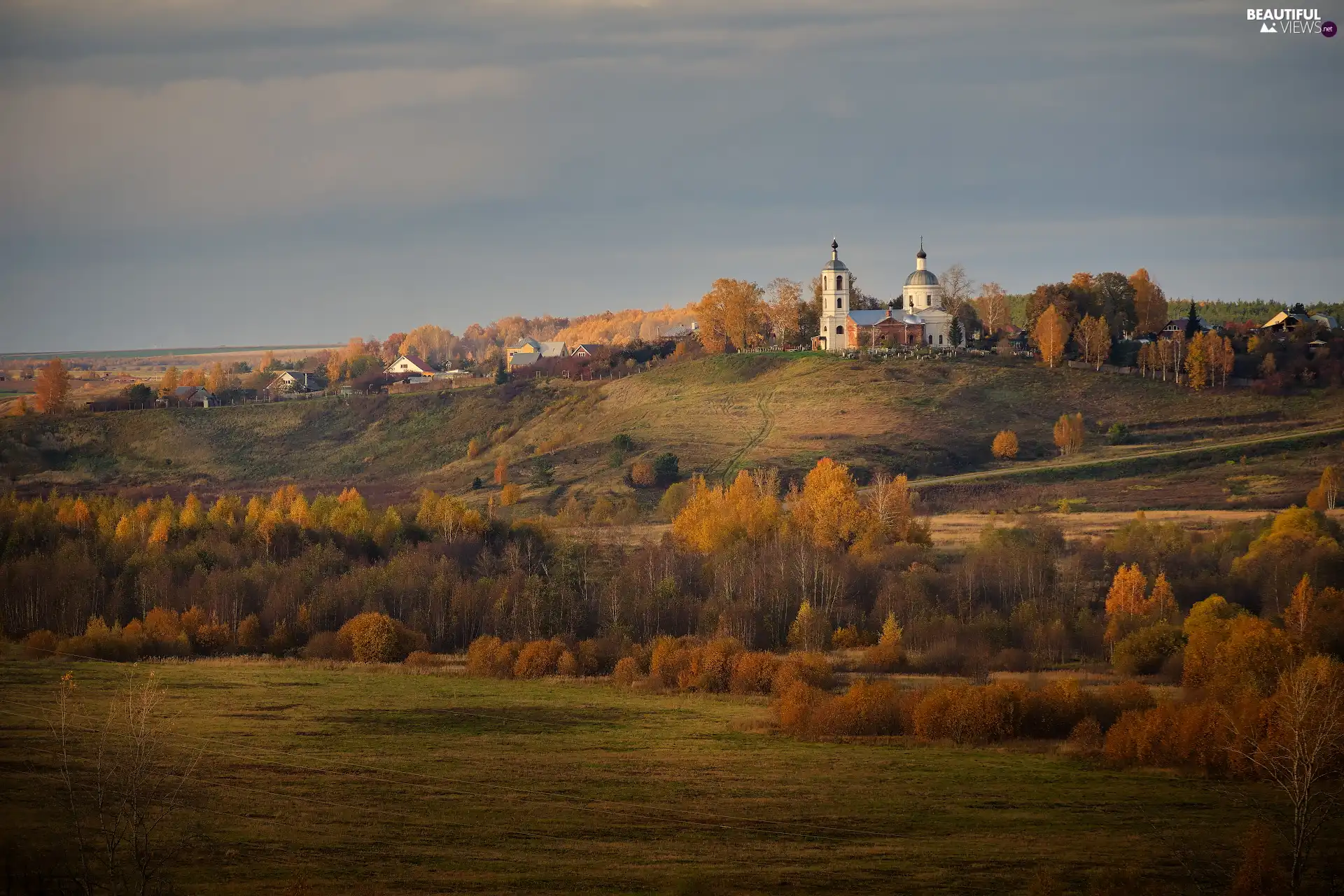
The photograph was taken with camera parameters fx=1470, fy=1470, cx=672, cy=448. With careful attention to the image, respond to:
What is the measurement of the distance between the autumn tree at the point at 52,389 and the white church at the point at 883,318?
71446 mm

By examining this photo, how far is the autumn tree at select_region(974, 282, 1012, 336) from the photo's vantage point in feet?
490

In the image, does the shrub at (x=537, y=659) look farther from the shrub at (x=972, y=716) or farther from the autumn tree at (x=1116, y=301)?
the autumn tree at (x=1116, y=301)

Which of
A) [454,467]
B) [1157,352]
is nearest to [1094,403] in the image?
[1157,352]

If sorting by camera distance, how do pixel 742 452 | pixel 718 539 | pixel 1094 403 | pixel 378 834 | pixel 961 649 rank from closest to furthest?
pixel 378 834
pixel 961 649
pixel 718 539
pixel 742 452
pixel 1094 403

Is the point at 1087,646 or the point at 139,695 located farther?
the point at 1087,646

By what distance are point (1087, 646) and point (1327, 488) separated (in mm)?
30014

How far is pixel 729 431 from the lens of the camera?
373 feet

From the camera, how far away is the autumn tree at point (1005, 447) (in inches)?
4141

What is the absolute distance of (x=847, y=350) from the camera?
439ft

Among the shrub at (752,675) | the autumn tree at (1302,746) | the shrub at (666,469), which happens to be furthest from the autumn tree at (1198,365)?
the shrub at (752,675)

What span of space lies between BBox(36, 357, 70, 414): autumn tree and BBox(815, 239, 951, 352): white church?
7145 cm

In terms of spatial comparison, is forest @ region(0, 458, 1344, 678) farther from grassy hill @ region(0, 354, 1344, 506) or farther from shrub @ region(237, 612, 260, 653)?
grassy hill @ region(0, 354, 1344, 506)

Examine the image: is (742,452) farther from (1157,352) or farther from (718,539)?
(1157,352)

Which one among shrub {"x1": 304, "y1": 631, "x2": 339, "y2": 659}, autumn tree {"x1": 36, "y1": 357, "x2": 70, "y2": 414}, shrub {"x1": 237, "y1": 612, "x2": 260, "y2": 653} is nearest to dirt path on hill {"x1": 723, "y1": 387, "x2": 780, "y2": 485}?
shrub {"x1": 304, "y1": 631, "x2": 339, "y2": 659}
